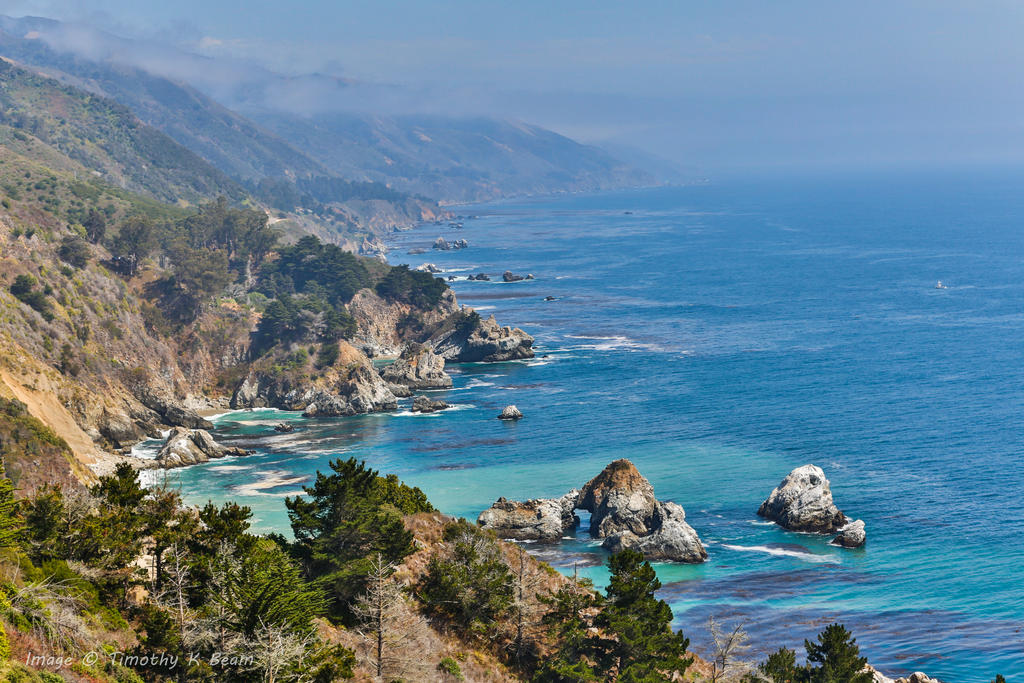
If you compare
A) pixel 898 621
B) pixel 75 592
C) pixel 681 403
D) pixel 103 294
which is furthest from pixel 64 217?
pixel 898 621

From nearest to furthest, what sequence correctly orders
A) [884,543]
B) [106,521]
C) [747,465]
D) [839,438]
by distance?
1. [106,521]
2. [884,543]
3. [747,465]
4. [839,438]

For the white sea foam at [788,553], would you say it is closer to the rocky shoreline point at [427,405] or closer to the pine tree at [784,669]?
the pine tree at [784,669]

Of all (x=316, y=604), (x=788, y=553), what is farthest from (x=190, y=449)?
(x=316, y=604)

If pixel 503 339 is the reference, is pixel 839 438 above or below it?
below

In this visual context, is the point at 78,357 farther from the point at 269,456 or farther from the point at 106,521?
the point at 106,521

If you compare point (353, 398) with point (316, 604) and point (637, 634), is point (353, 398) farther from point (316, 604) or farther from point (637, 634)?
point (316, 604)
